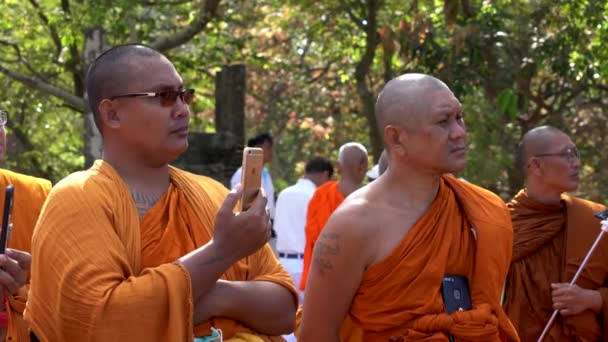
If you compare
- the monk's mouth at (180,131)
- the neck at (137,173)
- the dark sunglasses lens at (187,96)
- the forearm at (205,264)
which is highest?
the dark sunglasses lens at (187,96)

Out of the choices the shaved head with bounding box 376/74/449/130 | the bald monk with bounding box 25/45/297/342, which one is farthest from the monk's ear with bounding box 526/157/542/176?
the bald monk with bounding box 25/45/297/342

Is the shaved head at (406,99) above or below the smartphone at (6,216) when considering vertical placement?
above

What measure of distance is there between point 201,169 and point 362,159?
121 inches

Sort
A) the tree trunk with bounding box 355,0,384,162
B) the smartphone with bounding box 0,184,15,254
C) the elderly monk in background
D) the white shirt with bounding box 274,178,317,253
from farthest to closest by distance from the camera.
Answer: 1. the tree trunk with bounding box 355,0,384,162
2. the white shirt with bounding box 274,178,317,253
3. the elderly monk in background
4. the smartphone with bounding box 0,184,15,254

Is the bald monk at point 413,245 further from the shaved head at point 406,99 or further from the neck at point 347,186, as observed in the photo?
the neck at point 347,186

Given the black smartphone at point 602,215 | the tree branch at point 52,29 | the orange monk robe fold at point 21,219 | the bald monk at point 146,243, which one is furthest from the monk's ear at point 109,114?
the tree branch at point 52,29

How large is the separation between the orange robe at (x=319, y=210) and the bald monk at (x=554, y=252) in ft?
10.7

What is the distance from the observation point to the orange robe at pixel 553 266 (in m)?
6.09

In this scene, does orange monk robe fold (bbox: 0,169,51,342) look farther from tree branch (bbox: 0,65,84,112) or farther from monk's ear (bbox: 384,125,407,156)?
tree branch (bbox: 0,65,84,112)

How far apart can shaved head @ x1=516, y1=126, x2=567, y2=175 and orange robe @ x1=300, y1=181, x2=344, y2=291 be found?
126 inches

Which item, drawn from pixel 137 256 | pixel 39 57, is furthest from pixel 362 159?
pixel 39 57

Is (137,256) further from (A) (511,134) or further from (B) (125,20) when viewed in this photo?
(A) (511,134)

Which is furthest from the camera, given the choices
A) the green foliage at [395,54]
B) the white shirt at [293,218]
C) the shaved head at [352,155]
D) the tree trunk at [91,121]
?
the green foliage at [395,54]

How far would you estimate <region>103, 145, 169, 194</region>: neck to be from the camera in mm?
3789
